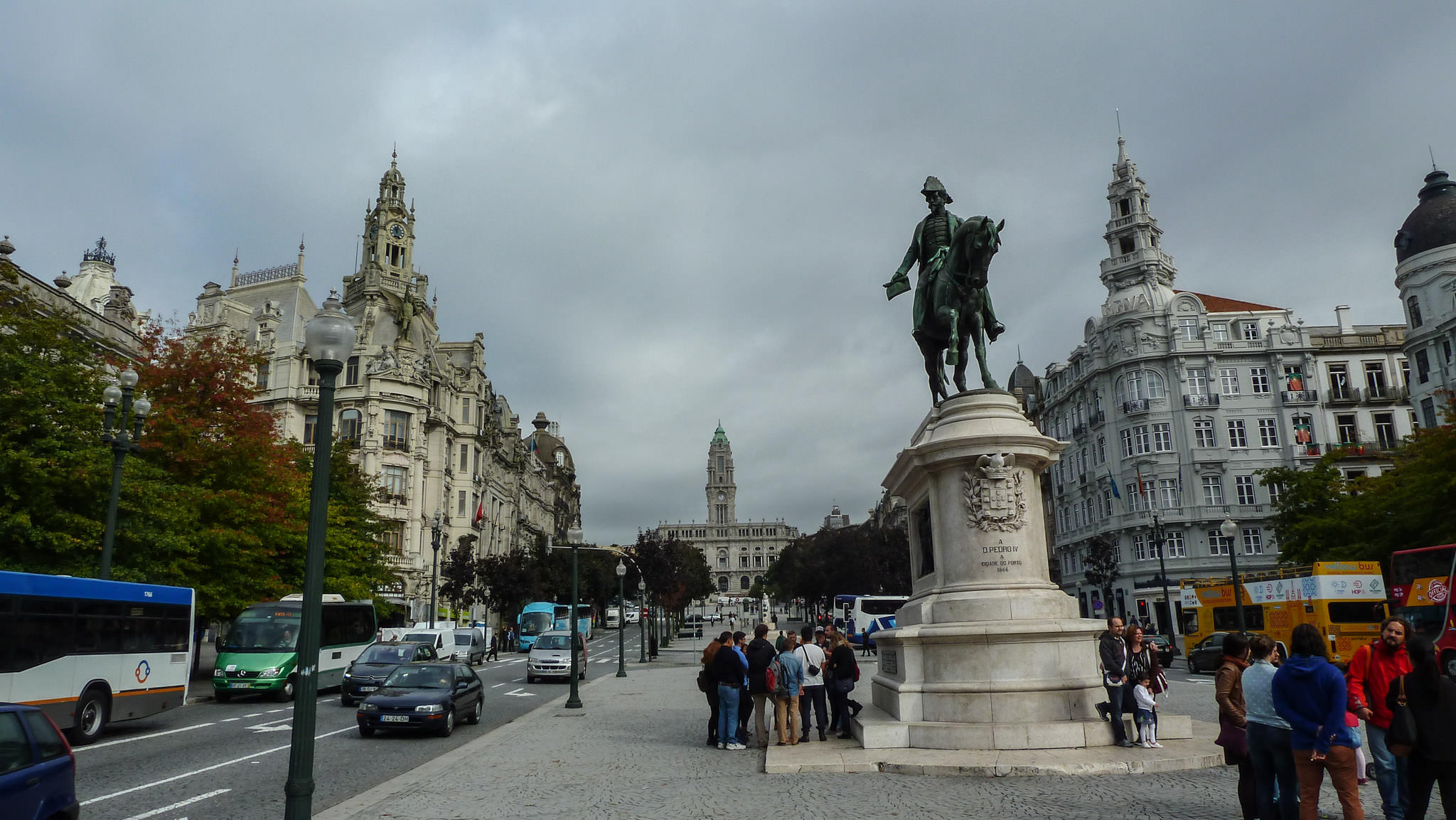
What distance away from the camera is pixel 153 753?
14.5 meters

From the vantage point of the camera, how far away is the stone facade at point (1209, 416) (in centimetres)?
5412

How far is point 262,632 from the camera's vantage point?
24.0 meters

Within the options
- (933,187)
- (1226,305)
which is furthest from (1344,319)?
(933,187)

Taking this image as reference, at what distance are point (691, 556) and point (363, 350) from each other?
48.7 m

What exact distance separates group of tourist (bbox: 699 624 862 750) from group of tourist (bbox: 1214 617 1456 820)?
22.0 ft

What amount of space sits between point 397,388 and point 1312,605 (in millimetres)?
50539

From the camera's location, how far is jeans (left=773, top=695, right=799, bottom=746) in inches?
525

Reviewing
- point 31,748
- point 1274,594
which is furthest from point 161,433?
point 1274,594

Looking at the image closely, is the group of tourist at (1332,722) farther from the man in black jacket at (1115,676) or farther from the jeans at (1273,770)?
the man in black jacket at (1115,676)

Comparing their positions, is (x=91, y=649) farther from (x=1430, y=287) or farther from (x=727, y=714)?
(x=1430, y=287)

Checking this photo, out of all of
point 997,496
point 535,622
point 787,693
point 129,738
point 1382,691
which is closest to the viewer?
point 1382,691

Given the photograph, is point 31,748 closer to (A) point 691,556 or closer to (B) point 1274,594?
(B) point 1274,594

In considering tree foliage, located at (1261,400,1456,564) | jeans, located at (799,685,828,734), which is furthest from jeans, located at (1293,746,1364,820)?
tree foliage, located at (1261,400,1456,564)

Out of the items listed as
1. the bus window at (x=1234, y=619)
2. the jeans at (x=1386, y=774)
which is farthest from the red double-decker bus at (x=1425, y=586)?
the jeans at (x=1386, y=774)
